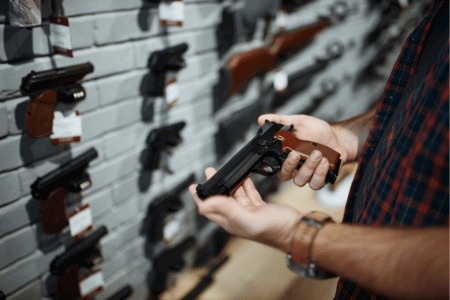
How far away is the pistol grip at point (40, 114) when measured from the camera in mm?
880

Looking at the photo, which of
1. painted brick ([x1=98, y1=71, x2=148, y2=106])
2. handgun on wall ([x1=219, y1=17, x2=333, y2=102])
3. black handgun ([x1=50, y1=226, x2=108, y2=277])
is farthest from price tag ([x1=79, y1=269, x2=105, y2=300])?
handgun on wall ([x1=219, y1=17, x2=333, y2=102])

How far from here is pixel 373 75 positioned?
3607mm

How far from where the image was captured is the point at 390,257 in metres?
0.59

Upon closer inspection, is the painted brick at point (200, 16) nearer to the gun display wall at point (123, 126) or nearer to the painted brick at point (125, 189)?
the gun display wall at point (123, 126)

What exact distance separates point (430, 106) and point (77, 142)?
1.02m

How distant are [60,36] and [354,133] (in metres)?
0.95

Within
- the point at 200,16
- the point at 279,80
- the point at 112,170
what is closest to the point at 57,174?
the point at 112,170

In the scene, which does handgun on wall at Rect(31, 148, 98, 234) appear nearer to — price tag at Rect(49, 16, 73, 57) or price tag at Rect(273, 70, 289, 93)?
price tag at Rect(49, 16, 73, 57)

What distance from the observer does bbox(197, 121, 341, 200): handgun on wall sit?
2.78 ft

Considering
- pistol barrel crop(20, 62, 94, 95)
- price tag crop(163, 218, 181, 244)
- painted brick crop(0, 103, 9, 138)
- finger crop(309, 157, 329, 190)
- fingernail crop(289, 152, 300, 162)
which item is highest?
pistol barrel crop(20, 62, 94, 95)

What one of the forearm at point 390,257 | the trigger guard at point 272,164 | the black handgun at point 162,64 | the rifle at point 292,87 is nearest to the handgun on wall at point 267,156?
the trigger guard at point 272,164

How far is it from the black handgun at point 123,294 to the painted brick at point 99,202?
405mm

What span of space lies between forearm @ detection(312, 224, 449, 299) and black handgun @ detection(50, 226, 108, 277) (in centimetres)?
86

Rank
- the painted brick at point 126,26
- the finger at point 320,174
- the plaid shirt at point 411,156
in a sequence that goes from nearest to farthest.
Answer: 1. the plaid shirt at point 411,156
2. the finger at point 320,174
3. the painted brick at point 126,26
